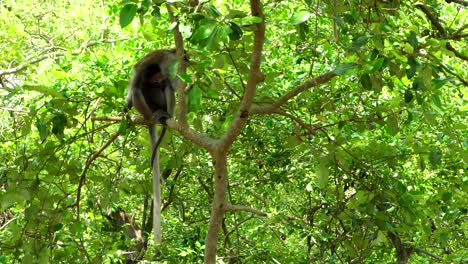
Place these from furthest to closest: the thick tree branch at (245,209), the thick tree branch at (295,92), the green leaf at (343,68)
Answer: the thick tree branch at (245,209) < the thick tree branch at (295,92) < the green leaf at (343,68)

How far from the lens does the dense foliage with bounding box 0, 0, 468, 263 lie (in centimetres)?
287

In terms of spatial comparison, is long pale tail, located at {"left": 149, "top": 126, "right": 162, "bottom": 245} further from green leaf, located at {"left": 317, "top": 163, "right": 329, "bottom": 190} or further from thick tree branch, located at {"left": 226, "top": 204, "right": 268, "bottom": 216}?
green leaf, located at {"left": 317, "top": 163, "right": 329, "bottom": 190}

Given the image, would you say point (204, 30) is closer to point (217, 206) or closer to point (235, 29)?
point (235, 29)

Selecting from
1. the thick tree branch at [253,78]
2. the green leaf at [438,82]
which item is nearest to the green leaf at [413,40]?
the green leaf at [438,82]

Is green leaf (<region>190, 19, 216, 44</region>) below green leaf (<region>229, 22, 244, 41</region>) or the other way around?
below

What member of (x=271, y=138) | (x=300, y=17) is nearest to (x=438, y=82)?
(x=300, y=17)

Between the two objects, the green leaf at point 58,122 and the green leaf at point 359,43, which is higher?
the green leaf at point 58,122

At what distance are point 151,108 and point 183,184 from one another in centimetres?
141

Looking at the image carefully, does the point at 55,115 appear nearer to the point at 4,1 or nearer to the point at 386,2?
the point at 386,2

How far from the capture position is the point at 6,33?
9.96 m

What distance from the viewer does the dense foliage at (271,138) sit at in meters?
2.87

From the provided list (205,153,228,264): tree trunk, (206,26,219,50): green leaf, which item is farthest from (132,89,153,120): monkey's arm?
(206,26,219,50): green leaf

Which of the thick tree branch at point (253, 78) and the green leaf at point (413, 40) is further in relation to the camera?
the thick tree branch at point (253, 78)

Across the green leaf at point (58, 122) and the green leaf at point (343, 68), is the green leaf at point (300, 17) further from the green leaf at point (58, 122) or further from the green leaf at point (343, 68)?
the green leaf at point (58, 122)
